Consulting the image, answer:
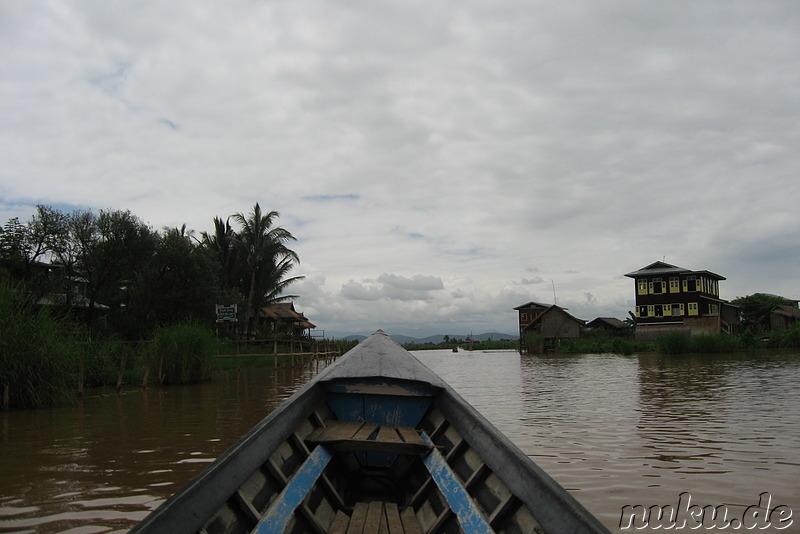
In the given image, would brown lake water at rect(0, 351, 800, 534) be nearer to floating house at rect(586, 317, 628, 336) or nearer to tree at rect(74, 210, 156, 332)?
tree at rect(74, 210, 156, 332)

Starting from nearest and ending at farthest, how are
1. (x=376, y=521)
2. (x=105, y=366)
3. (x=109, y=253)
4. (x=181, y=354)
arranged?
(x=376, y=521) < (x=105, y=366) < (x=181, y=354) < (x=109, y=253)

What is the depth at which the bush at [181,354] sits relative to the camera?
581 inches

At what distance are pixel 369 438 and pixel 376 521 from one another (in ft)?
2.09

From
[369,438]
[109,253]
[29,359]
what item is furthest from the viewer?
[109,253]

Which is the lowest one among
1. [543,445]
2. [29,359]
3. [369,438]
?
[543,445]

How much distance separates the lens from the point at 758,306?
49688mm

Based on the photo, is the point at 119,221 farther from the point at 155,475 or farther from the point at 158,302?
the point at 155,475

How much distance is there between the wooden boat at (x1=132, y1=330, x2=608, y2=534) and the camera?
2.53 meters

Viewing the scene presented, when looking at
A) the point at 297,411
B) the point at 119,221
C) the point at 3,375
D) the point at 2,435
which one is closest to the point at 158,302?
the point at 119,221

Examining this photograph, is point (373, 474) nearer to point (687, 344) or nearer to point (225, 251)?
point (687, 344)

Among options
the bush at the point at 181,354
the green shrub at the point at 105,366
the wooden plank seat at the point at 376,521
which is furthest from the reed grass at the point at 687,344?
the wooden plank seat at the point at 376,521

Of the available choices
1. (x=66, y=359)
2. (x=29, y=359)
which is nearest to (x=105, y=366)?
(x=66, y=359)

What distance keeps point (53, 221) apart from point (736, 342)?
3175 cm

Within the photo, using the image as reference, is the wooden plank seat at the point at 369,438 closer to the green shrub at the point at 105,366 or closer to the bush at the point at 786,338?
the green shrub at the point at 105,366
